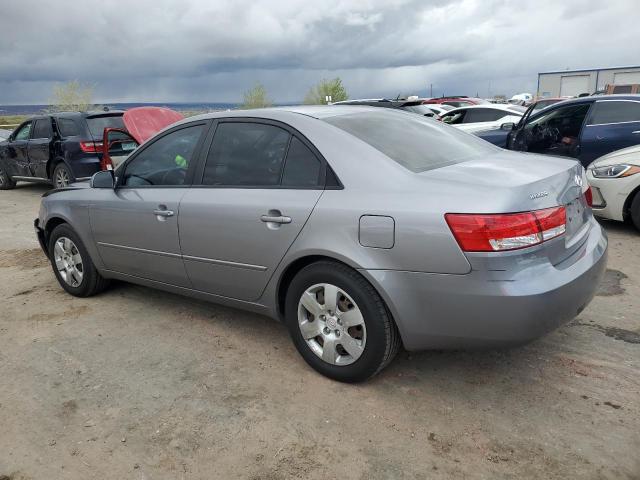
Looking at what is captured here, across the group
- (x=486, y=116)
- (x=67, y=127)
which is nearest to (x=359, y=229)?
(x=67, y=127)

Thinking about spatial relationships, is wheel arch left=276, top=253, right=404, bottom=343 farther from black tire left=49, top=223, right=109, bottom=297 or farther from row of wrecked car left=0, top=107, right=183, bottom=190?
row of wrecked car left=0, top=107, right=183, bottom=190

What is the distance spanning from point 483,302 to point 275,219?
126 centimetres

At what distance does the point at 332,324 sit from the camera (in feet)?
9.87

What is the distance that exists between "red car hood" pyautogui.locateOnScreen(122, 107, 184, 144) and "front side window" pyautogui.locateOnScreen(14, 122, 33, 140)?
4635 millimetres

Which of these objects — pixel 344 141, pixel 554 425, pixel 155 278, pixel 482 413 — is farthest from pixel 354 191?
pixel 155 278

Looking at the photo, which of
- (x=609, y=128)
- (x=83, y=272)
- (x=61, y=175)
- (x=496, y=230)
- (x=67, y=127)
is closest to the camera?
(x=496, y=230)

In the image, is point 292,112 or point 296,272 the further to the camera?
point 292,112

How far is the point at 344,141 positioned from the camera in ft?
9.95

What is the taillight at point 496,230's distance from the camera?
96.7 inches

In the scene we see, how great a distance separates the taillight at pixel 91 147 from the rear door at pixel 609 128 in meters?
7.94

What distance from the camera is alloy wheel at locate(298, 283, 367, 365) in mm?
2912

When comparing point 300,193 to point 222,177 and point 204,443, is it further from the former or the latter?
point 204,443

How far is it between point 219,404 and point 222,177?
1450 mm

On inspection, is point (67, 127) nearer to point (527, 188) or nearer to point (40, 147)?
point (40, 147)
